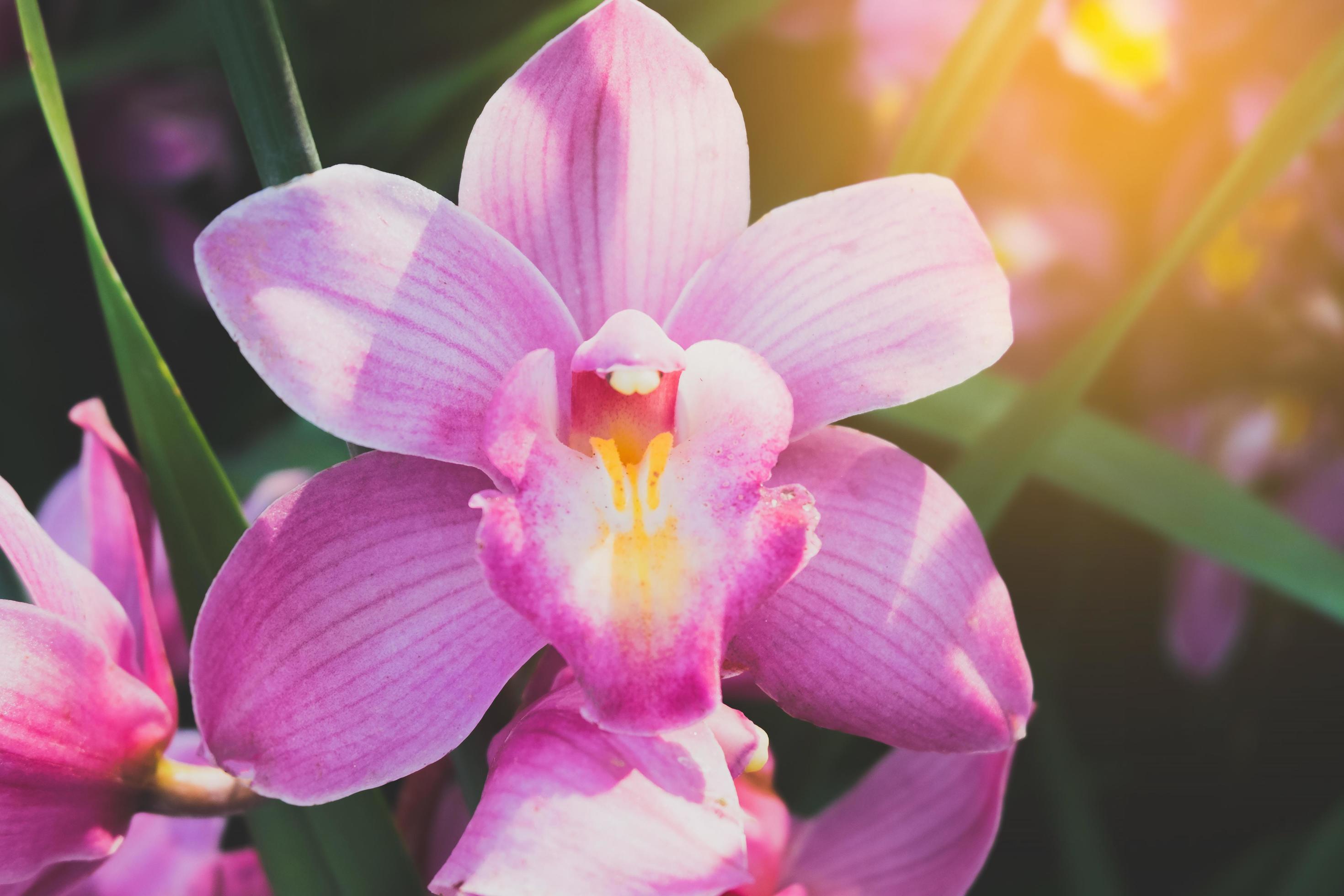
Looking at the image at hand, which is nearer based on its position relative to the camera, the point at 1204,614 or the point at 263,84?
the point at 263,84

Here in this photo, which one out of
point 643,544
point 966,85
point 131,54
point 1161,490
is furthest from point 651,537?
point 131,54

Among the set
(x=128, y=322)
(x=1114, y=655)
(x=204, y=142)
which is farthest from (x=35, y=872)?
(x=1114, y=655)

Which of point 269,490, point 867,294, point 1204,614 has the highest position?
point 867,294

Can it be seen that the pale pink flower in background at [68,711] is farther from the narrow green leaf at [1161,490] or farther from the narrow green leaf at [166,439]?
the narrow green leaf at [1161,490]

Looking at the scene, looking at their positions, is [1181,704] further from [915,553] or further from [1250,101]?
[915,553]

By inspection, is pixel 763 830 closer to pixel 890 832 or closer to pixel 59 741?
pixel 890 832

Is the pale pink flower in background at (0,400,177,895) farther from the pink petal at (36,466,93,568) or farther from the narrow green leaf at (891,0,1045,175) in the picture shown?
the narrow green leaf at (891,0,1045,175)

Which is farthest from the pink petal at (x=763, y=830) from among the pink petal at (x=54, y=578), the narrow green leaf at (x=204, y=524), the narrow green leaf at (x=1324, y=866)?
the narrow green leaf at (x=1324, y=866)

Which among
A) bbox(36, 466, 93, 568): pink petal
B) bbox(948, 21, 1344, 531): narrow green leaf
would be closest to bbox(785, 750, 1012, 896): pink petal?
bbox(948, 21, 1344, 531): narrow green leaf
